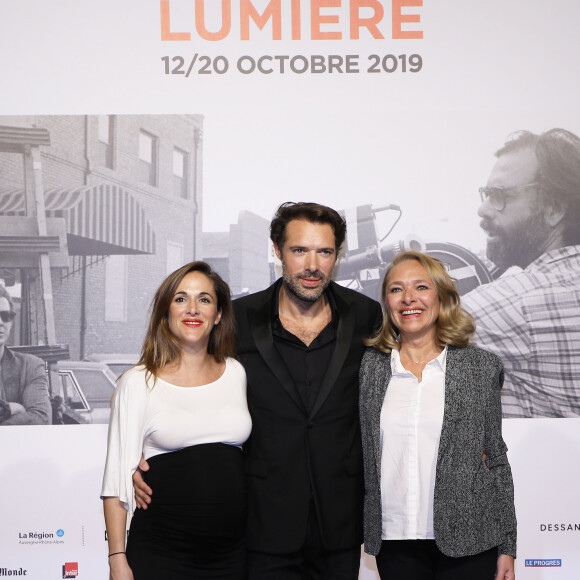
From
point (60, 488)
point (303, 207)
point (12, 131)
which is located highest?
point (12, 131)

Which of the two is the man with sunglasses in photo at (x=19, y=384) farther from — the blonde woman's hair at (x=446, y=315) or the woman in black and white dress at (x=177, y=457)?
the blonde woman's hair at (x=446, y=315)

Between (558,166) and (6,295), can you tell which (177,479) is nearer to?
(6,295)

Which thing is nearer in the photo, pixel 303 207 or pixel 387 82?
pixel 303 207

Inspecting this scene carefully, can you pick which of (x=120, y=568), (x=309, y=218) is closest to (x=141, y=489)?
(x=120, y=568)

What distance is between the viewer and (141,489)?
2.02 m

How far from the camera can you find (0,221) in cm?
308

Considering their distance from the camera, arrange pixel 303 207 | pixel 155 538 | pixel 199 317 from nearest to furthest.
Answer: pixel 155 538, pixel 199 317, pixel 303 207

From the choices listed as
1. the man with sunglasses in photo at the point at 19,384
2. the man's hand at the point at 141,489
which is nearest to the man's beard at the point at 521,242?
the man's hand at the point at 141,489

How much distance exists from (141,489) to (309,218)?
1.10 m

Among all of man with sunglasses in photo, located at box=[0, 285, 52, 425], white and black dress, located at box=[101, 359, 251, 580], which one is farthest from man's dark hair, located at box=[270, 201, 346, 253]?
man with sunglasses in photo, located at box=[0, 285, 52, 425]

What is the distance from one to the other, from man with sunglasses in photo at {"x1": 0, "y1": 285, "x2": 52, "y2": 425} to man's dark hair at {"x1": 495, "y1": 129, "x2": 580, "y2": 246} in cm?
238

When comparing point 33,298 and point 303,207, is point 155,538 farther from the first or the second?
point 33,298

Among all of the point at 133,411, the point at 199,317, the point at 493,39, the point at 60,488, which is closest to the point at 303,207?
the point at 199,317

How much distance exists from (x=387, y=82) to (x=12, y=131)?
5.82ft
